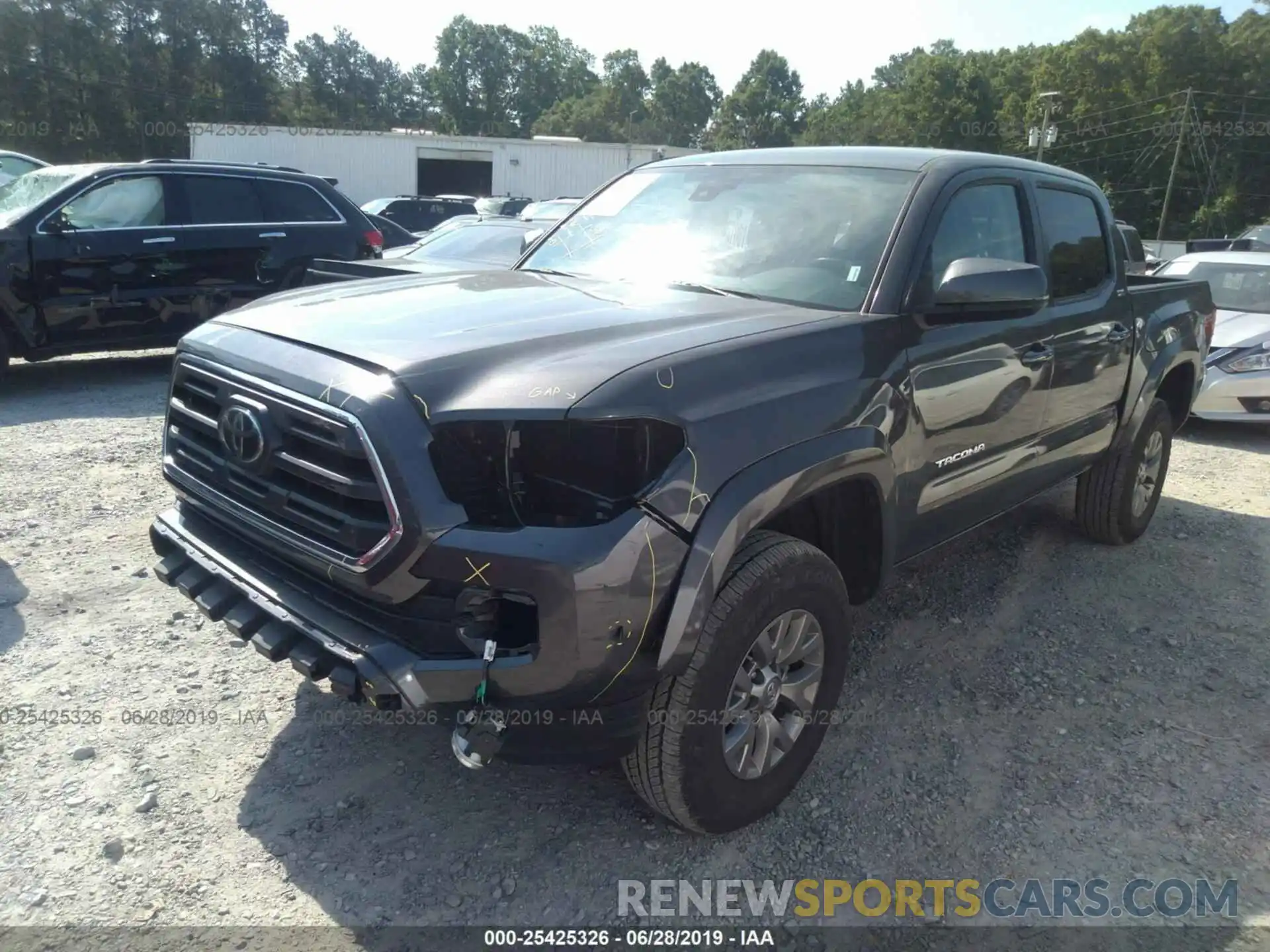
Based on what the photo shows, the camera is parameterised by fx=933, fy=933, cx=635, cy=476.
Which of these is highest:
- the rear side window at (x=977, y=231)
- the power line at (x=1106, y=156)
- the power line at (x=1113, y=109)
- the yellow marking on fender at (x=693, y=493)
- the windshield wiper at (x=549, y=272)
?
the power line at (x=1113, y=109)

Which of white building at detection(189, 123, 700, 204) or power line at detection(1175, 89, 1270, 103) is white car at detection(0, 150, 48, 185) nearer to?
white building at detection(189, 123, 700, 204)

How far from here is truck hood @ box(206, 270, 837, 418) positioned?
2.29 meters

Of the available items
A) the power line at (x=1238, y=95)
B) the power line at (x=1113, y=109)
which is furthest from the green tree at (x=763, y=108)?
the power line at (x=1238, y=95)

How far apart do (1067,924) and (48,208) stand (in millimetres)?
8381

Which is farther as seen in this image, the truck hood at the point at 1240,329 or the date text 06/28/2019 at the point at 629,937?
Result: the truck hood at the point at 1240,329

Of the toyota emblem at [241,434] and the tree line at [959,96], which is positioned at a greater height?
the tree line at [959,96]

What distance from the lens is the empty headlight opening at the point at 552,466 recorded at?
7.44ft

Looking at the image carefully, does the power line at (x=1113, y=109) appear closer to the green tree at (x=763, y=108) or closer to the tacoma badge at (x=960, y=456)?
the green tree at (x=763, y=108)

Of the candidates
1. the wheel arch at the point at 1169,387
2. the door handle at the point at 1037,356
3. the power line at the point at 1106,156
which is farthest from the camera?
the power line at the point at 1106,156

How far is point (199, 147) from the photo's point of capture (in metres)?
34.6

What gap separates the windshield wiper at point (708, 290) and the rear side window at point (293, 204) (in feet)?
21.9

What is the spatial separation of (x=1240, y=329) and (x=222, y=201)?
937cm

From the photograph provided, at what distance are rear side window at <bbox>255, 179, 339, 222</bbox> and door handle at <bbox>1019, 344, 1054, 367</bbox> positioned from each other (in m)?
7.35

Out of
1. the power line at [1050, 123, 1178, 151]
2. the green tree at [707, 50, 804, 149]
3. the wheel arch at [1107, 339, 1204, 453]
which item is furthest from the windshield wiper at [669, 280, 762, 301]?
the green tree at [707, 50, 804, 149]
